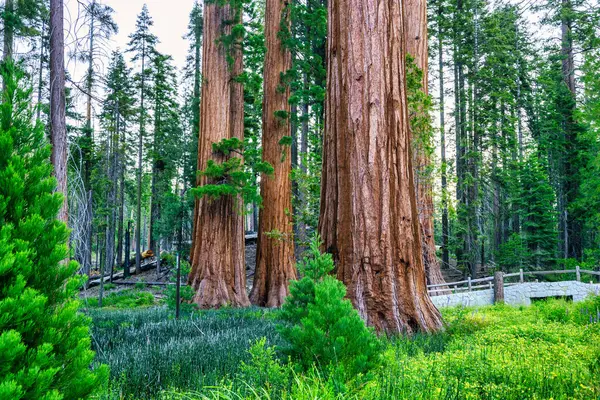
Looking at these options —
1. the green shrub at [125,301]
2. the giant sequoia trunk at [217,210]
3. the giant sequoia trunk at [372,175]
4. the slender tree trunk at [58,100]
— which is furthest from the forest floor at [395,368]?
the green shrub at [125,301]

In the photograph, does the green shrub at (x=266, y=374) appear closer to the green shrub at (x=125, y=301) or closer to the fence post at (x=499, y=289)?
the fence post at (x=499, y=289)

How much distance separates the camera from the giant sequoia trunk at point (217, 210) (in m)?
9.96

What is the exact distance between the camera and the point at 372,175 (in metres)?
5.51

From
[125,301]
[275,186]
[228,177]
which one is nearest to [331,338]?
[228,177]

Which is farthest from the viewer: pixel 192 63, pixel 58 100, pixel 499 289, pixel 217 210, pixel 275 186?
pixel 192 63

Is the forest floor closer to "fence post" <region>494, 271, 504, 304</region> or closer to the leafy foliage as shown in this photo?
the leafy foliage

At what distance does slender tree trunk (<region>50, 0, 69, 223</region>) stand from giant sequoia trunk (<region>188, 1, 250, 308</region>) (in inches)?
154

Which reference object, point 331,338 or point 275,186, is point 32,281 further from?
point 275,186

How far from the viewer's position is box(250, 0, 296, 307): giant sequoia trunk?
38.2 ft

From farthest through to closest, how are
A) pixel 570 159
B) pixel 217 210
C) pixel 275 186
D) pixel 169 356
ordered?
pixel 570 159
pixel 275 186
pixel 217 210
pixel 169 356

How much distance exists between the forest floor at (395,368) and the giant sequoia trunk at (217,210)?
4.34 meters

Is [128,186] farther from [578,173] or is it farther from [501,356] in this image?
[501,356]

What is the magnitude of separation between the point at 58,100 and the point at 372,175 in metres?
4.82

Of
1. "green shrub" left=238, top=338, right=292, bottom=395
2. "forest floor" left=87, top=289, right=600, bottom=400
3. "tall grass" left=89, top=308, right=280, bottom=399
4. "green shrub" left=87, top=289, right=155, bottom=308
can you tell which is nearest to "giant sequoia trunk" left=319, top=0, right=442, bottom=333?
"forest floor" left=87, top=289, right=600, bottom=400
